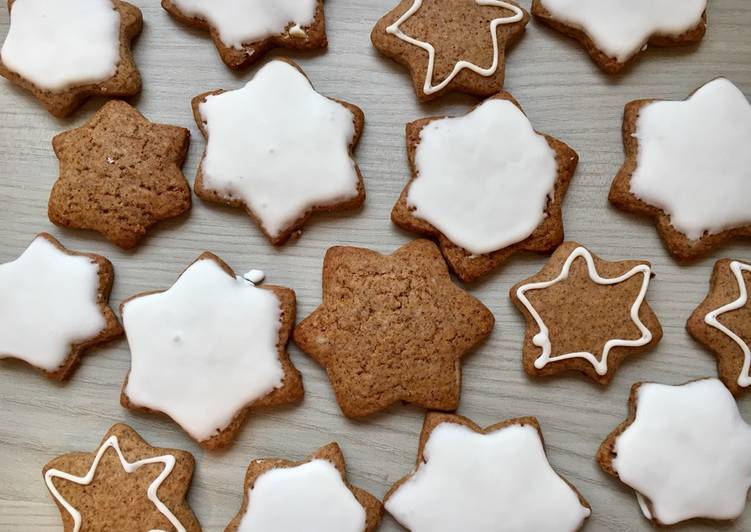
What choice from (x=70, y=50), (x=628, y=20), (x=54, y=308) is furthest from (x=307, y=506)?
(x=628, y=20)

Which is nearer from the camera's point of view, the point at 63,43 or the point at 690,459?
the point at 690,459

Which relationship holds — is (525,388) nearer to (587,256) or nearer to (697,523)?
(587,256)

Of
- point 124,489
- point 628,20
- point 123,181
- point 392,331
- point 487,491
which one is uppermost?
point 628,20

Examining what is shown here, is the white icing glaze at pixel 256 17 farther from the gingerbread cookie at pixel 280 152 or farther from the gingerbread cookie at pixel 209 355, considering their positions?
the gingerbread cookie at pixel 209 355

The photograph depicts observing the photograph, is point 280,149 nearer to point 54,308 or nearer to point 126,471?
point 54,308

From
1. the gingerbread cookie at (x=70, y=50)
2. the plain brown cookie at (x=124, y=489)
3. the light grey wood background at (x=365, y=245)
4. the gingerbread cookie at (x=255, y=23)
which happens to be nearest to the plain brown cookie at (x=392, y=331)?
the light grey wood background at (x=365, y=245)

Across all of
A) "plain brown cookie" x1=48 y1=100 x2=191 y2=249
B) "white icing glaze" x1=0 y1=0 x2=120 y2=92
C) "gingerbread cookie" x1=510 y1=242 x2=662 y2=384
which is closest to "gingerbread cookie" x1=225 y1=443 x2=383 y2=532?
"gingerbread cookie" x1=510 y1=242 x2=662 y2=384

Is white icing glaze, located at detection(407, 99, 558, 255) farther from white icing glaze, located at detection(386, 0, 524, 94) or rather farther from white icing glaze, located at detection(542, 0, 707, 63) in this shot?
white icing glaze, located at detection(542, 0, 707, 63)
